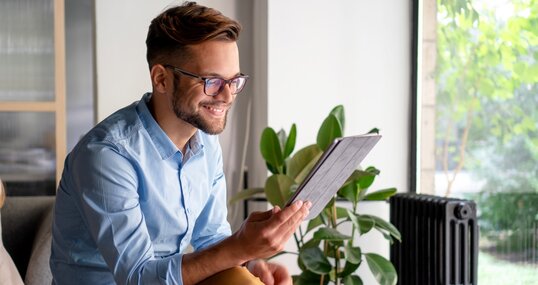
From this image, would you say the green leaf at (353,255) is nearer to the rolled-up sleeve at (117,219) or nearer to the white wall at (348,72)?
the white wall at (348,72)

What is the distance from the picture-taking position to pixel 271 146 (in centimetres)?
390

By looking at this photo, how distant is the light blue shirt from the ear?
0.06 meters

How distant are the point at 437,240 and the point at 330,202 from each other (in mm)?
488

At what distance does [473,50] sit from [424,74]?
45 cm

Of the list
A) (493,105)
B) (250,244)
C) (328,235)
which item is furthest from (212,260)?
(493,105)

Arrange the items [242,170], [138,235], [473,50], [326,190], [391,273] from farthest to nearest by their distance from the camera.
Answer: [242,170] → [473,50] → [391,273] → [326,190] → [138,235]

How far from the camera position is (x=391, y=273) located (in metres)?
3.73

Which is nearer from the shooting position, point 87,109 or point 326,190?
point 326,190

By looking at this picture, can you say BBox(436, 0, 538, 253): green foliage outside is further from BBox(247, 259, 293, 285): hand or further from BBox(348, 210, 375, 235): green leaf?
BBox(247, 259, 293, 285): hand

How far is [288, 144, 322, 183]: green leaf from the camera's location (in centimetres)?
384

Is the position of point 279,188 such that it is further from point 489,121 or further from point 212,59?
point 212,59

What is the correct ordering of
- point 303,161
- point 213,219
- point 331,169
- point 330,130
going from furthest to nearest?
point 303,161, point 330,130, point 213,219, point 331,169

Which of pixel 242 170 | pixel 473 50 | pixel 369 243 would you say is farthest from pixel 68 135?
pixel 473 50

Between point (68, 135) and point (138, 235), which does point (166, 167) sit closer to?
point (138, 235)
